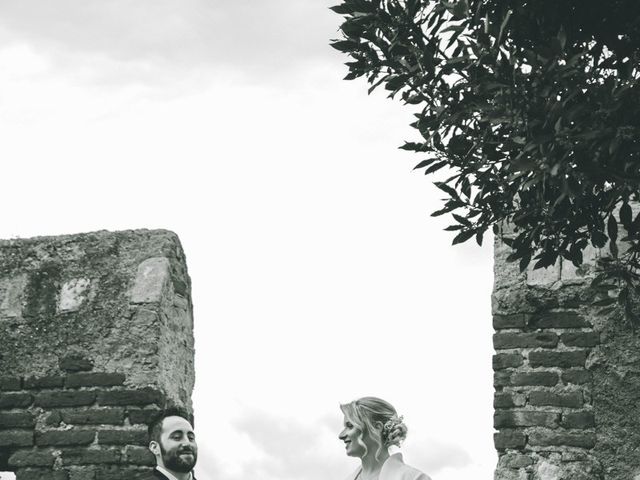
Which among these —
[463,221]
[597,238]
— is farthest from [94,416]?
[597,238]

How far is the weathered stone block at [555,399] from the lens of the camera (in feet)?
21.3

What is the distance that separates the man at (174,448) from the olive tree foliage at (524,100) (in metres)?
1.96

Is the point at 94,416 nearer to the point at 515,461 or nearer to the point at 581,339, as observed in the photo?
the point at 515,461

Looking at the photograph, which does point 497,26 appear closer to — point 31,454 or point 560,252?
point 560,252

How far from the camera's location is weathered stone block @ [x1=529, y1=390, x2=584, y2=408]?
21.3ft

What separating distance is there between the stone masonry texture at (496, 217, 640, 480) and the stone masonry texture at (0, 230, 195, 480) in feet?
0.55

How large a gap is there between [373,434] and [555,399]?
1.10m

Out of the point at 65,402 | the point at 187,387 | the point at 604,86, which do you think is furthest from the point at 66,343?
the point at 604,86

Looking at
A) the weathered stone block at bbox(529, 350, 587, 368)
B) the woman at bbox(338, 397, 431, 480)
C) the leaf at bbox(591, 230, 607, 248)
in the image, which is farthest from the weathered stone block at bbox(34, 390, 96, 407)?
the leaf at bbox(591, 230, 607, 248)

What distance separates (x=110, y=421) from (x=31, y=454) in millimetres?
505

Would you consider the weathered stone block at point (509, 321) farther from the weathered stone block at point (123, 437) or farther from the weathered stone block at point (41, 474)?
the weathered stone block at point (41, 474)

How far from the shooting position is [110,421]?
6.56m

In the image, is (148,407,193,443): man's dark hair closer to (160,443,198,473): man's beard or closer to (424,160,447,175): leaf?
(160,443,198,473): man's beard

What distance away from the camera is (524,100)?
462 centimetres
